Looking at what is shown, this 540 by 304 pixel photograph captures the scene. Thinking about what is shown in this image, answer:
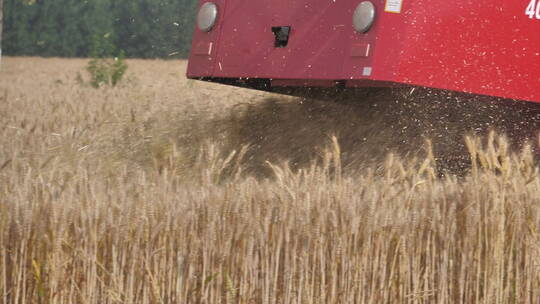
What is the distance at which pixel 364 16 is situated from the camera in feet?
19.7

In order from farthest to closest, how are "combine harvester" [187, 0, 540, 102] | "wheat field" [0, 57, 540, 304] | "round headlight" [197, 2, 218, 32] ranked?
1. "round headlight" [197, 2, 218, 32]
2. "combine harvester" [187, 0, 540, 102]
3. "wheat field" [0, 57, 540, 304]

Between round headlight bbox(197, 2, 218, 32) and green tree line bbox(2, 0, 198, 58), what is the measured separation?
35229 millimetres

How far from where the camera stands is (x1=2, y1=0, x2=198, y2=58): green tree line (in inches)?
1671

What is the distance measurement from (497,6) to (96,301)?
3391 millimetres

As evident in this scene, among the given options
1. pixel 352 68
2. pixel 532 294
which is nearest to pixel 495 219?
pixel 532 294

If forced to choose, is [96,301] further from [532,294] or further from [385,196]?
[532,294]

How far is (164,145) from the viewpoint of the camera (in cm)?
767

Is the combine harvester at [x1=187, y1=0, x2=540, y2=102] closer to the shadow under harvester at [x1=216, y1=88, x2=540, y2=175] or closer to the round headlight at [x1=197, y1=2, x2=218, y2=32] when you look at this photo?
the shadow under harvester at [x1=216, y1=88, x2=540, y2=175]

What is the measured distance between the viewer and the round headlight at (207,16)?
275 inches

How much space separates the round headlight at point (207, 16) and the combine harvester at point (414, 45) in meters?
0.68

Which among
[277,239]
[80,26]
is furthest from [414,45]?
[80,26]

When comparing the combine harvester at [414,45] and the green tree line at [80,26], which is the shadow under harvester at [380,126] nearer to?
the combine harvester at [414,45]

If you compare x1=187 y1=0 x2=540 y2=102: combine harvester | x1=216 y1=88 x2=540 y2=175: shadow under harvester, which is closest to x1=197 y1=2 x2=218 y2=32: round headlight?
x1=187 y1=0 x2=540 y2=102: combine harvester

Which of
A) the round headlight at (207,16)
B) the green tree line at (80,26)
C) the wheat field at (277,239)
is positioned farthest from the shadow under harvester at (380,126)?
the green tree line at (80,26)
